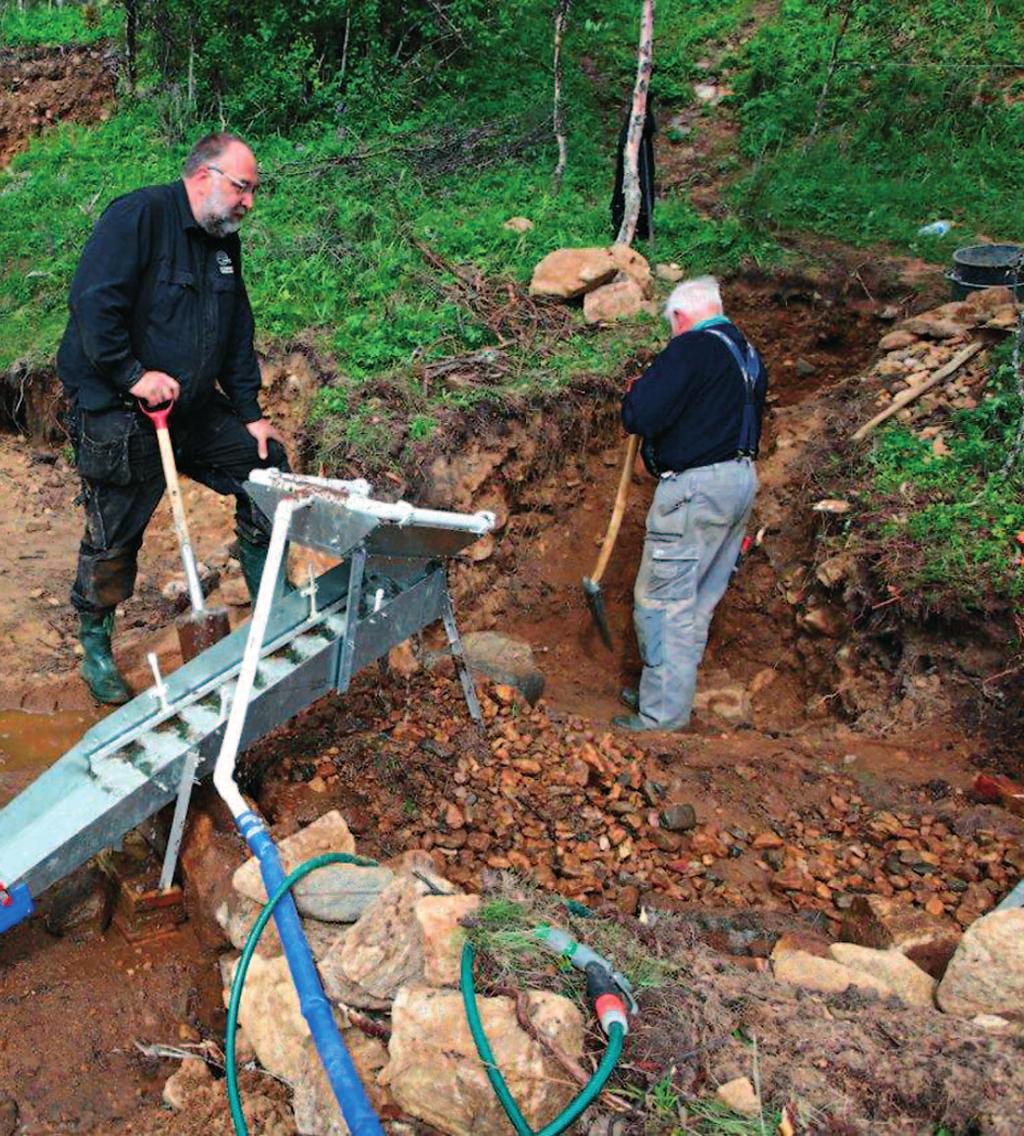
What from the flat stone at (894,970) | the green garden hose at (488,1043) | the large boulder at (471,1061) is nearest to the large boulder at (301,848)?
the green garden hose at (488,1043)

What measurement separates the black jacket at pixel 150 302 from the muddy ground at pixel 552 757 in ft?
4.65

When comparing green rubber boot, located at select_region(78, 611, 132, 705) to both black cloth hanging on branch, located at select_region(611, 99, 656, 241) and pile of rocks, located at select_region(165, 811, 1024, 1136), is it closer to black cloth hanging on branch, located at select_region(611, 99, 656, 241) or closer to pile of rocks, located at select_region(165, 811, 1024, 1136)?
pile of rocks, located at select_region(165, 811, 1024, 1136)

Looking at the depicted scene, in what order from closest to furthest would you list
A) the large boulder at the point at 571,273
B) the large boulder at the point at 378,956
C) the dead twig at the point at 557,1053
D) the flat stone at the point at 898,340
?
the dead twig at the point at 557,1053 → the large boulder at the point at 378,956 → the flat stone at the point at 898,340 → the large boulder at the point at 571,273

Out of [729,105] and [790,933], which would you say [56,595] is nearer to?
[790,933]

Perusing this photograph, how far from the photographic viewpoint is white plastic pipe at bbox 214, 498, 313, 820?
2633mm

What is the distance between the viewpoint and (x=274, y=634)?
3.29 meters

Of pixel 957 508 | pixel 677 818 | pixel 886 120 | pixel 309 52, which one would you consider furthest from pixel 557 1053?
pixel 309 52

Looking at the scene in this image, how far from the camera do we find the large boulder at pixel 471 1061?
1994 mm

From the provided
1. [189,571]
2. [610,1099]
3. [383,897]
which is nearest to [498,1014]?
[610,1099]

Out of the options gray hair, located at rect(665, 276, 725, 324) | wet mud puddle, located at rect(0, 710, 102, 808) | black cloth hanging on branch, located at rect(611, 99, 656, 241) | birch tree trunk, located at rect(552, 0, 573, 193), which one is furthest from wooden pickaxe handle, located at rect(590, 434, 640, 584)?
birch tree trunk, located at rect(552, 0, 573, 193)

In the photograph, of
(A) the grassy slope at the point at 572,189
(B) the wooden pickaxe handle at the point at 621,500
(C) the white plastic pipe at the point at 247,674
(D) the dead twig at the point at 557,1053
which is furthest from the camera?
(A) the grassy slope at the point at 572,189

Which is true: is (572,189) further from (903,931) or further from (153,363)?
(903,931)

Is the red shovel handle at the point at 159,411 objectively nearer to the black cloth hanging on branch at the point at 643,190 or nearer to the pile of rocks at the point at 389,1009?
the pile of rocks at the point at 389,1009

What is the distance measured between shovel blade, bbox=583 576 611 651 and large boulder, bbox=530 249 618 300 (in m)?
2.11
